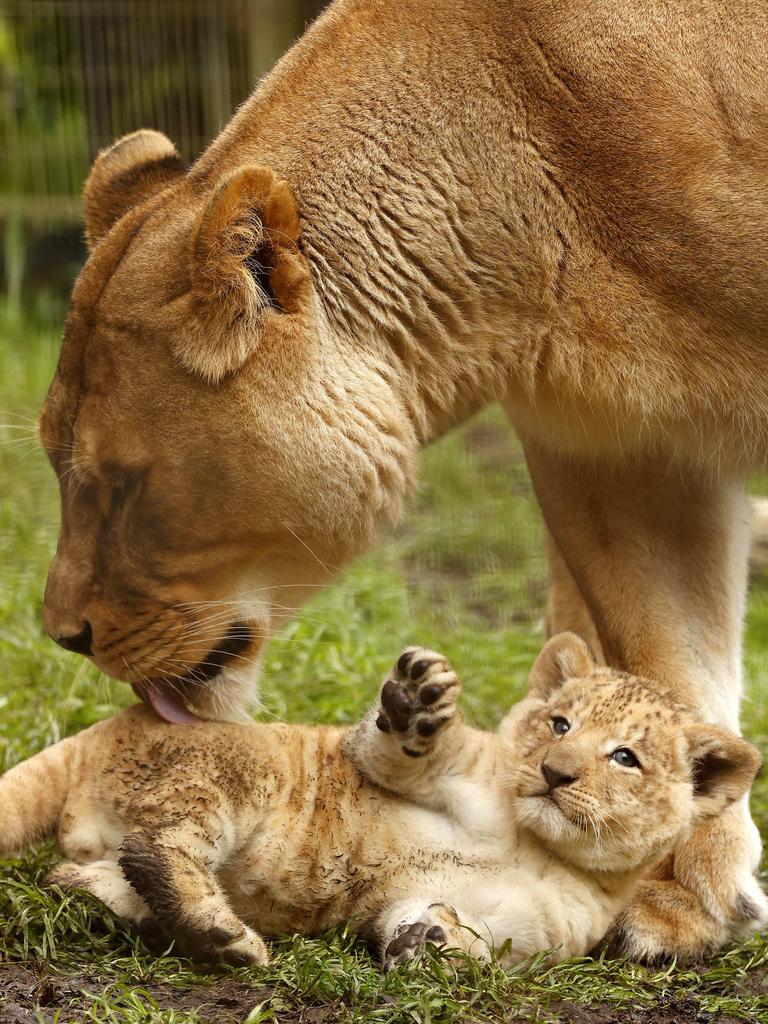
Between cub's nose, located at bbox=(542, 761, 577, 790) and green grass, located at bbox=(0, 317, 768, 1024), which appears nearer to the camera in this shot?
green grass, located at bbox=(0, 317, 768, 1024)

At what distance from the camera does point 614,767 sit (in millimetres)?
2908

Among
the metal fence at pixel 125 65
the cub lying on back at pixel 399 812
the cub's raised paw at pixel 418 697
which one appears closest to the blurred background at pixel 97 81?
the metal fence at pixel 125 65

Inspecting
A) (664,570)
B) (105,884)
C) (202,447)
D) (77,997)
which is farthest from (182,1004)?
(664,570)

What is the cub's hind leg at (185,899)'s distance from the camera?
2.60m

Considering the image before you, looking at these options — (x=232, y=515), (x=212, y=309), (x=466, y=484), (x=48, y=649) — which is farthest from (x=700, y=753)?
(x=466, y=484)

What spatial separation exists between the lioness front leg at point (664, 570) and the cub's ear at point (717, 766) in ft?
1.17

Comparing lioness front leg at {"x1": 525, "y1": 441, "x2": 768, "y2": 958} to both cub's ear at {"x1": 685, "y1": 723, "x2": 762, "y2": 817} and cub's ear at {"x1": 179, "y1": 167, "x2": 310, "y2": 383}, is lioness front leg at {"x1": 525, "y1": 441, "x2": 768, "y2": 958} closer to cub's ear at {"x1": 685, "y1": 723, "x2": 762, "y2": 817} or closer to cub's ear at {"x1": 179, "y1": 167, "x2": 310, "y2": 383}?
cub's ear at {"x1": 685, "y1": 723, "x2": 762, "y2": 817}

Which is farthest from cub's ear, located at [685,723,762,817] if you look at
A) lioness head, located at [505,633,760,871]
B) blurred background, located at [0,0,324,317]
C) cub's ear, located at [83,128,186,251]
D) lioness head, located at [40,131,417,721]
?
blurred background, located at [0,0,324,317]

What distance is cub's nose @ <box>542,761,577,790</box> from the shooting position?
2844 millimetres

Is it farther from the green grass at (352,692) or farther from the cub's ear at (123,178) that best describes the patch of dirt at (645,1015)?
the cub's ear at (123,178)

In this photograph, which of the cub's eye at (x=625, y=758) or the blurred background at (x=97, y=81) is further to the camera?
the blurred background at (x=97, y=81)

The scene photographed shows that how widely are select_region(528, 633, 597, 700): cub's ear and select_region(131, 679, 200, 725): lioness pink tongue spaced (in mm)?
721

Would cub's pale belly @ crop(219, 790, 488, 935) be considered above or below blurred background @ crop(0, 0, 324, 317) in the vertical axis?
below

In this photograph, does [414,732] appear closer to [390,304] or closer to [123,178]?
[390,304]
